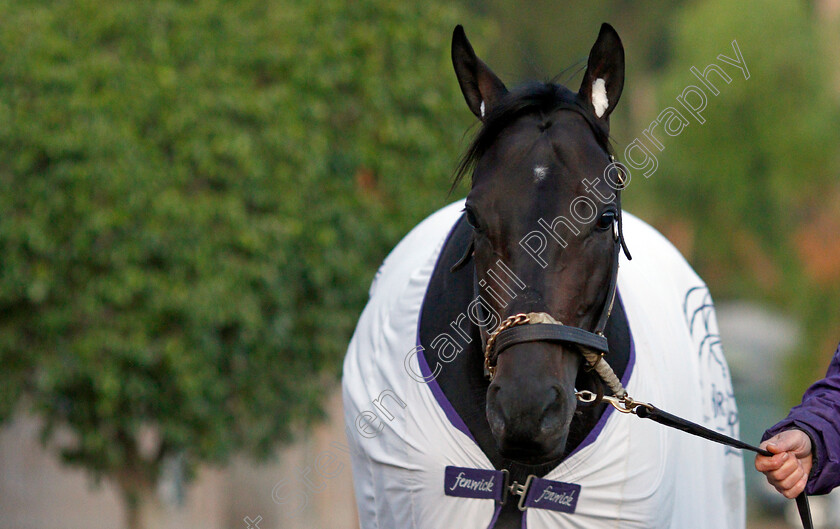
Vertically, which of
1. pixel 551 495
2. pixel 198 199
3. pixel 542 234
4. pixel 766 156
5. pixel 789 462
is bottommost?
pixel 551 495

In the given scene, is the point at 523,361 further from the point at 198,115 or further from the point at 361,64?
the point at 361,64

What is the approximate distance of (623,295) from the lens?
10.3ft

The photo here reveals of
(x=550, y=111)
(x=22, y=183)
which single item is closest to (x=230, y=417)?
(x=22, y=183)

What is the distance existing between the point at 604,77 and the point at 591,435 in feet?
3.41

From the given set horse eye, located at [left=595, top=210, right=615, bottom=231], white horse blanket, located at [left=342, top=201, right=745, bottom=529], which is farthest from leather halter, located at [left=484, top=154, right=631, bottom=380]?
white horse blanket, located at [left=342, top=201, right=745, bottom=529]

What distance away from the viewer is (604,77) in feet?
9.19

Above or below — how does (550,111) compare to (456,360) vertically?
above

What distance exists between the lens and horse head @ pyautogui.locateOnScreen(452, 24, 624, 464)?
2.30 meters

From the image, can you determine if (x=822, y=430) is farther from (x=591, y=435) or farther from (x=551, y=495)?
(x=551, y=495)

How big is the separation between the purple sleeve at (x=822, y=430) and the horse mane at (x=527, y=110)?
2.92 ft

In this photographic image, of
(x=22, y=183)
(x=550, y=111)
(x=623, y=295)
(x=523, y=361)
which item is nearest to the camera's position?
(x=523, y=361)

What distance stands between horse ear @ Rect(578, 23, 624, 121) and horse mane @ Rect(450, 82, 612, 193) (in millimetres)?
72

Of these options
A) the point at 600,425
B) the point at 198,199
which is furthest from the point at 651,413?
the point at 198,199

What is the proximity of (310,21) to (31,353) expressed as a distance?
3.10m
